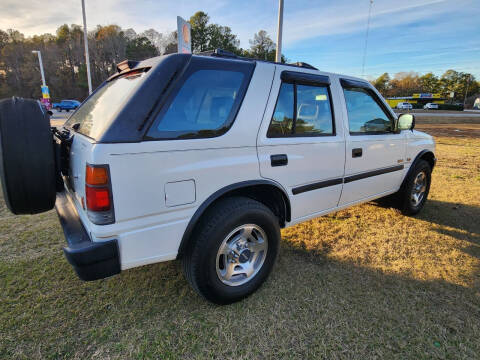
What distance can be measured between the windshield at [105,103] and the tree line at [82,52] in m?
52.9

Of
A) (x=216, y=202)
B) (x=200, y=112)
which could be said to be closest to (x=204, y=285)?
(x=216, y=202)

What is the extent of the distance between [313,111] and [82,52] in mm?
70444

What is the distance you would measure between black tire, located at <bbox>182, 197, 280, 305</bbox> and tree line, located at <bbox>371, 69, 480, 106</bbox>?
103296mm

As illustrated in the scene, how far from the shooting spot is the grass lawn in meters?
1.85

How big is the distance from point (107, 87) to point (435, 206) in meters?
4.94

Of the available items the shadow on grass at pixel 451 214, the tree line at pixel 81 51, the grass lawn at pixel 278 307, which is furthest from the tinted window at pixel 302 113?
the tree line at pixel 81 51

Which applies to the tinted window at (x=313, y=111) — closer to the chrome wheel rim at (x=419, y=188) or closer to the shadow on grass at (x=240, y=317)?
the shadow on grass at (x=240, y=317)

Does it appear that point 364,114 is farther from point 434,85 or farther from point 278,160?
point 434,85

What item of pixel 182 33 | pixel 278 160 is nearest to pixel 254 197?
pixel 278 160

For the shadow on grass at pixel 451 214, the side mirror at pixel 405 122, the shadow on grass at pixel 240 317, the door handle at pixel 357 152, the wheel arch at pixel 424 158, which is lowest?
the shadow on grass at pixel 240 317

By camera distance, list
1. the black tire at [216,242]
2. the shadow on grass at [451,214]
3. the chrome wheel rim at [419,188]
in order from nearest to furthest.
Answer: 1. the black tire at [216,242]
2. the shadow on grass at [451,214]
3. the chrome wheel rim at [419,188]

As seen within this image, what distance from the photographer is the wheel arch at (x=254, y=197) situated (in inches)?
74.7

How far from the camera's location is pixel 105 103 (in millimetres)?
2184

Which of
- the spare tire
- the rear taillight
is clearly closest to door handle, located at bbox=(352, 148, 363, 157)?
the rear taillight
